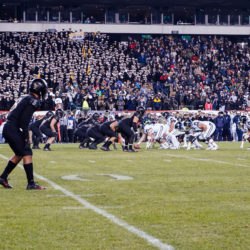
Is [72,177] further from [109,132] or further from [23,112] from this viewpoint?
[109,132]

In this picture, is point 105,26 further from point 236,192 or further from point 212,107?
point 236,192

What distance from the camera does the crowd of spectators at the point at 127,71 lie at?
3481 cm

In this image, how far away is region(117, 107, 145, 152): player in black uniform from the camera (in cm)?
2169

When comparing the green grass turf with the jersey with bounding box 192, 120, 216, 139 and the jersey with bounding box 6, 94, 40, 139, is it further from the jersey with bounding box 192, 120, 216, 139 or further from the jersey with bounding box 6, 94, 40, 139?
the jersey with bounding box 192, 120, 216, 139

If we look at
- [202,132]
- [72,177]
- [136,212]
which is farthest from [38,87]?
[202,132]

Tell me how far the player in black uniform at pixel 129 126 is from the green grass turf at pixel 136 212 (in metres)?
8.80

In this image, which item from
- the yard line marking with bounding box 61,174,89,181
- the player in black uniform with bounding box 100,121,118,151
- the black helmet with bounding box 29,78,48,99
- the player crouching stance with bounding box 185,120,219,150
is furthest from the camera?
the player crouching stance with bounding box 185,120,219,150

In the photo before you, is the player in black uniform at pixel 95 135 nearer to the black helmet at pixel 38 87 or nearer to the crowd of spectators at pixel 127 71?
the crowd of spectators at pixel 127 71

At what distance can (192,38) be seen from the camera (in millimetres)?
51188

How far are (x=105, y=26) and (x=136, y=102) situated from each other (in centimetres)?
1666

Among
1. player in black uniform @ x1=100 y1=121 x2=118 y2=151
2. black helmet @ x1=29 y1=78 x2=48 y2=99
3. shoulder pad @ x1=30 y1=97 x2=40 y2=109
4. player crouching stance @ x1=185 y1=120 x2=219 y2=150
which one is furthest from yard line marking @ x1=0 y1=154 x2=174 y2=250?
player crouching stance @ x1=185 y1=120 x2=219 y2=150

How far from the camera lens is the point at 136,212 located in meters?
7.32

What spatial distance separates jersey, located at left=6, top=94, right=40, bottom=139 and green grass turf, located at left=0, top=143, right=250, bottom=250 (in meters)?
A: 0.98

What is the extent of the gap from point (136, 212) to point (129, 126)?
14647 millimetres
